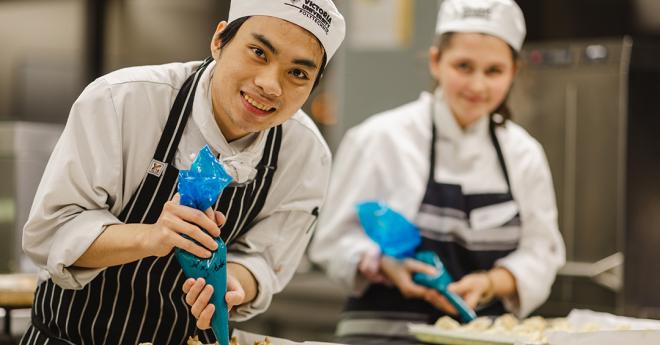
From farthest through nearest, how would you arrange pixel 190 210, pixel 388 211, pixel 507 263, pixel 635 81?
1. pixel 635 81
2. pixel 507 263
3. pixel 388 211
4. pixel 190 210

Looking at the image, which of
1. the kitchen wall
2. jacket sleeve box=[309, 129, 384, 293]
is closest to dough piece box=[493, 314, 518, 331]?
jacket sleeve box=[309, 129, 384, 293]

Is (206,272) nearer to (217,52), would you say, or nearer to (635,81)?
(217,52)

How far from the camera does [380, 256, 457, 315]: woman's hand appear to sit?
1.97 meters

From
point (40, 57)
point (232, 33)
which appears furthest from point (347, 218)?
point (40, 57)

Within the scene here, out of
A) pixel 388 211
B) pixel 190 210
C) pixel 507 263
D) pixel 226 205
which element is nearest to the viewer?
pixel 190 210

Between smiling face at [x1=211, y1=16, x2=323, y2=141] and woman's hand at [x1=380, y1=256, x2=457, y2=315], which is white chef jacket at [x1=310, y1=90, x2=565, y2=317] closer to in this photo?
woman's hand at [x1=380, y1=256, x2=457, y2=315]

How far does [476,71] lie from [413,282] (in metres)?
0.56

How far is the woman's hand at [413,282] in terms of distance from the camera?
6.48ft

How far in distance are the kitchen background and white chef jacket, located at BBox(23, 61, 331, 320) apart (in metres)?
1.89

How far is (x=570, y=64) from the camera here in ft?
11.8

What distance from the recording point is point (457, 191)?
7.14 ft

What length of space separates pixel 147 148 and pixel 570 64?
2665 millimetres

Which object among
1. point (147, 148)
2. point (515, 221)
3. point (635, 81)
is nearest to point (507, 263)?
point (515, 221)

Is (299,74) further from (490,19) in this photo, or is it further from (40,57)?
(40,57)
